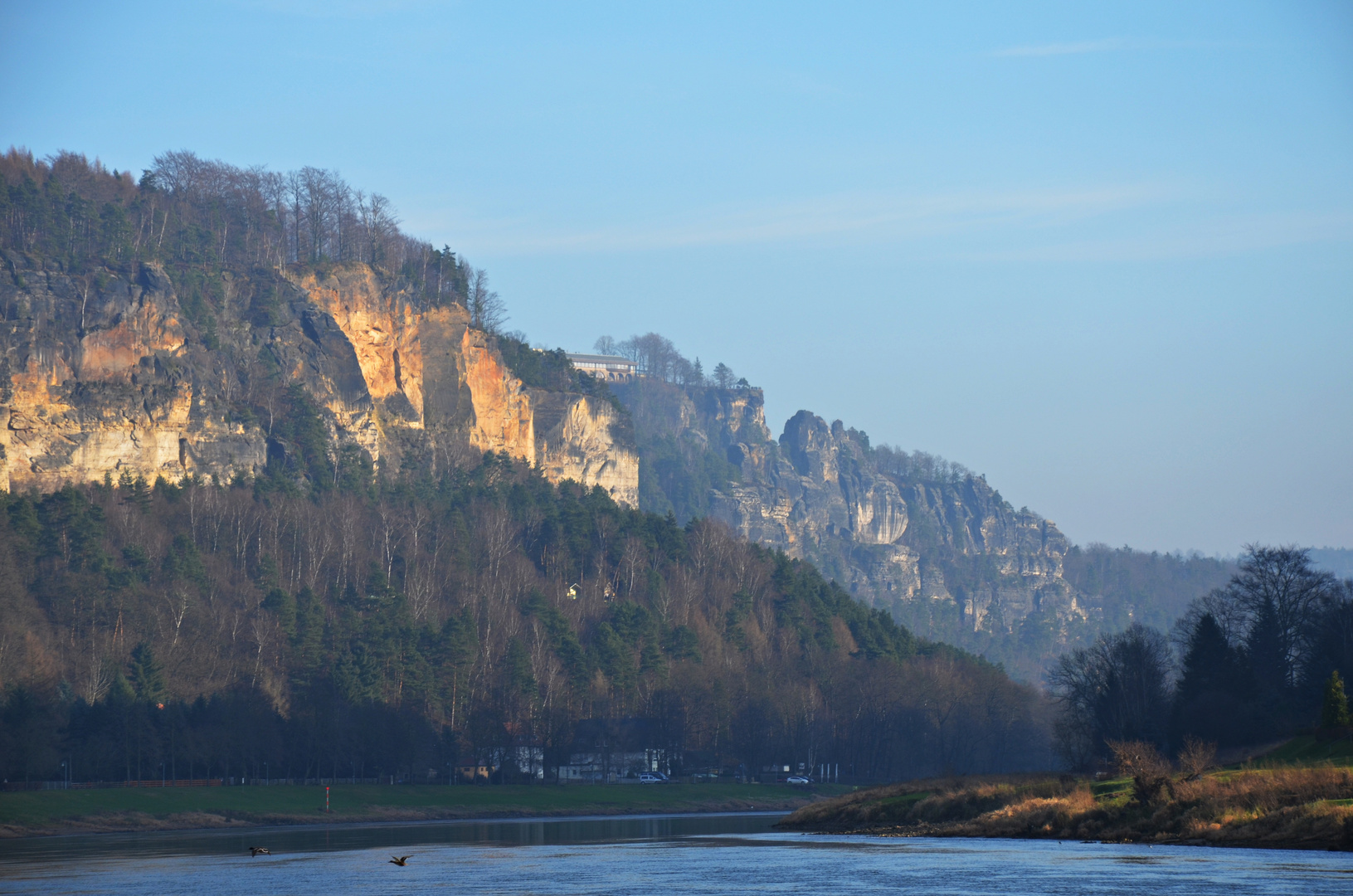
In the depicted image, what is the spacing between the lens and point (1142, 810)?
5234 centimetres

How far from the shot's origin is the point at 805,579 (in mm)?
166625

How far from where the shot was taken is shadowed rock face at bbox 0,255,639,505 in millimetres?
136500

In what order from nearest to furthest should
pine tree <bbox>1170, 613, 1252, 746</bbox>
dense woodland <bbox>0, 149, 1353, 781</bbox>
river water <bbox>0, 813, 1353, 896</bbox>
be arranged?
river water <bbox>0, 813, 1353, 896</bbox>
pine tree <bbox>1170, 613, 1252, 746</bbox>
dense woodland <bbox>0, 149, 1353, 781</bbox>

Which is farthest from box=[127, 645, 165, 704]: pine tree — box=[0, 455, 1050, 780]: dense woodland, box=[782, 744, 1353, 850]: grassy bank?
box=[782, 744, 1353, 850]: grassy bank

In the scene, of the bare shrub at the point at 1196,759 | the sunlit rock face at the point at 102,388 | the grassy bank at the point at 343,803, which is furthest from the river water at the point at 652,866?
the sunlit rock face at the point at 102,388

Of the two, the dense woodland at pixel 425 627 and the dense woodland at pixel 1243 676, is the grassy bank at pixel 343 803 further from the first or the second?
the dense woodland at pixel 1243 676

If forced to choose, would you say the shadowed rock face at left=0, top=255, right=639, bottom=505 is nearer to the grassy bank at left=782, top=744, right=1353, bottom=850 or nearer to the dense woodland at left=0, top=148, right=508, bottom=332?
the dense woodland at left=0, top=148, right=508, bottom=332

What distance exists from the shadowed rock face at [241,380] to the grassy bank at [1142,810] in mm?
92495

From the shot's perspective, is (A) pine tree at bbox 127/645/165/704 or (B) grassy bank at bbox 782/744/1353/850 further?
(A) pine tree at bbox 127/645/165/704

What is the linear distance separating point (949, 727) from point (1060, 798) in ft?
239

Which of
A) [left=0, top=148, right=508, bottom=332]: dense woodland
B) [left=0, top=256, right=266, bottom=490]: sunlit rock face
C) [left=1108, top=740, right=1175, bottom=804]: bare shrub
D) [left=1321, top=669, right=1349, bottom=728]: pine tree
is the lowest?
[left=1108, top=740, right=1175, bottom=804]: bare shrub

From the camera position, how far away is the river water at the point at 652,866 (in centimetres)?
4041

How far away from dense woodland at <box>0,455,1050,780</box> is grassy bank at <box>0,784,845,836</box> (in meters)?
4.25

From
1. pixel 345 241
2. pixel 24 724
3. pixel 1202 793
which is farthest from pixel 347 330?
pixel 1202 793
